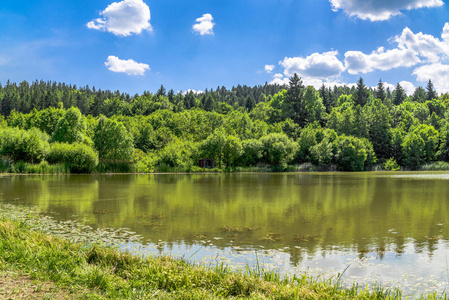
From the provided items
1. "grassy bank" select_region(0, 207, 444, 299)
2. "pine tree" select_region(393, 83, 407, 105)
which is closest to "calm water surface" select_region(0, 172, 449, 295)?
"grassy bank" select_region(0, 207, 444, 299)

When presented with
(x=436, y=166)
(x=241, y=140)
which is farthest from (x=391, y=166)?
(x=241, y=140)

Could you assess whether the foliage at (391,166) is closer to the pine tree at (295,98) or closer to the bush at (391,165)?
the bush at (391,165)

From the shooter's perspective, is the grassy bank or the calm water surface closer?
the grassy bank

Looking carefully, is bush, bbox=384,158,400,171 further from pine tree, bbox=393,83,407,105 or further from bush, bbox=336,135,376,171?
pine tree, bbox=393,83,407,105

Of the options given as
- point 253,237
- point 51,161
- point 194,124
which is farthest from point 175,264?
point 194,124

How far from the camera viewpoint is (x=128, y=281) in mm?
7082

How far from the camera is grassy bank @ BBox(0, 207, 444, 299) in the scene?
641 cm

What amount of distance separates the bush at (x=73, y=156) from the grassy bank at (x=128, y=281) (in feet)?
197

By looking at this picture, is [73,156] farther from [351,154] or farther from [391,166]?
[391,166]

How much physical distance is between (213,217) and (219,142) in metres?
70.4

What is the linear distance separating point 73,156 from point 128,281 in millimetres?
63777

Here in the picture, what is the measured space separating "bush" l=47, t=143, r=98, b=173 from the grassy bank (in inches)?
2361

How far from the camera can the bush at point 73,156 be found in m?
64.2

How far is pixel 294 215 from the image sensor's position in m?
18.8
